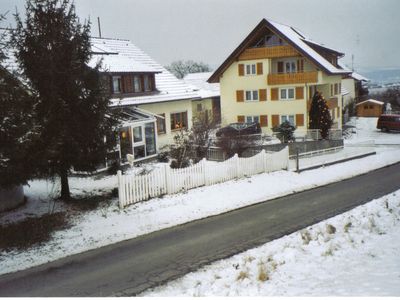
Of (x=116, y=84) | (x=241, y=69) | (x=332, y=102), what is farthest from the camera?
(x=332, y=102)

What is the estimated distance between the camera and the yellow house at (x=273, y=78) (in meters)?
36.1

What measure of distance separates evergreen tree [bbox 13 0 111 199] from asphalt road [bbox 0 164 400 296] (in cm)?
391

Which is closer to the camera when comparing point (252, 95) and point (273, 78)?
point (273, 78)

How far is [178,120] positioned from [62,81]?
677 inches

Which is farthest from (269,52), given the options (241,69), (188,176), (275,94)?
(188,176)

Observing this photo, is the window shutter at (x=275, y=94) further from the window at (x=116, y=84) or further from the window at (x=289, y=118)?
the window at (x=116, y=84)

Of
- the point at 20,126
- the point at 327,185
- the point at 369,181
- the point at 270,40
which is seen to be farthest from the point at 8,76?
the point at 270,40

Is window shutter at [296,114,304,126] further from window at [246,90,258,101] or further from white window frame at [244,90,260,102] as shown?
window at [246,90,258,101]

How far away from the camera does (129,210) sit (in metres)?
13.5

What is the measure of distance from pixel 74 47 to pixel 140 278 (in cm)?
800

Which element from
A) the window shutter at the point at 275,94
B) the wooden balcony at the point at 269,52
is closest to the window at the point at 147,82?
the wooden balcony at the point at 269,52

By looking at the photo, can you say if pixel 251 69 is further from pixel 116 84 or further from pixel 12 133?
pixel 12 133

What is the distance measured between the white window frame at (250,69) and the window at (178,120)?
10.8 m

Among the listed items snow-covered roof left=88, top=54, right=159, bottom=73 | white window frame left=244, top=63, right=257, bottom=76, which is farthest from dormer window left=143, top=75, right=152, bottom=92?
white window frame left=244, top=63, right=257, bottom=76
